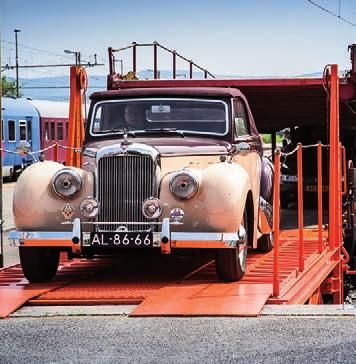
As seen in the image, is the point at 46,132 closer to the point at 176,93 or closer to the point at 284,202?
the point at 284,202

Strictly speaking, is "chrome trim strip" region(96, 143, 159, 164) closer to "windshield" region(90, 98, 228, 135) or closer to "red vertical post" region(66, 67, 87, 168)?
"windshield" region(90, 98, 228, 135)

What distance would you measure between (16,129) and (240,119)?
29.4m

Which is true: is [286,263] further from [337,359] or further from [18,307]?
[337,359]

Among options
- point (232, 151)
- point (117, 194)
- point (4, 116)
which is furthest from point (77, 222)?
point (4, 116)

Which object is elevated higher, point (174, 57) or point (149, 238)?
point (174, 57)

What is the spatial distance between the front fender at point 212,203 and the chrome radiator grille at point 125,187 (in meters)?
0.16

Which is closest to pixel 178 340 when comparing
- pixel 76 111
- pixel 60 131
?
pixel 76 111

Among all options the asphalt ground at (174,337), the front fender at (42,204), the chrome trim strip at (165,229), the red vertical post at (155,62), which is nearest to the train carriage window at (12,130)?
the red vertical post at (155,62)

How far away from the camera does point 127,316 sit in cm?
764

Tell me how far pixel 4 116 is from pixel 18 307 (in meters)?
30.4

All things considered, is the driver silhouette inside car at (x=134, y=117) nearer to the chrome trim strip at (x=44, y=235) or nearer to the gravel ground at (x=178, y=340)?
the chrome trim strip at (x=44, y=235)

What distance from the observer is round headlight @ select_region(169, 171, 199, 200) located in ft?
28.9

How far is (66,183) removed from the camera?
9.07 meters

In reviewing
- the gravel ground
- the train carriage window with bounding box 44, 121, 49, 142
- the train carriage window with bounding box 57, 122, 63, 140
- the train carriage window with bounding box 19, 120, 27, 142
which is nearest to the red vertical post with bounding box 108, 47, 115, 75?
the gravel ground
